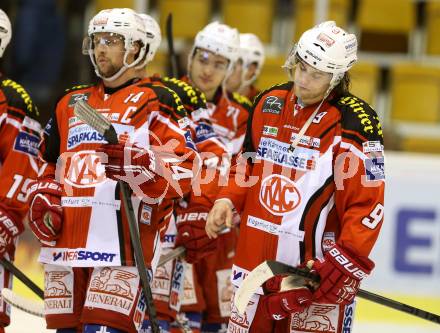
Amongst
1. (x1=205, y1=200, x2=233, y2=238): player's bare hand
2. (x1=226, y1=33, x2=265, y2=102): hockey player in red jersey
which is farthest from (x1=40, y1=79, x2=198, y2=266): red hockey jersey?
(x1=226, y1=33, x2=265, y2=102): hockey player in red jersey

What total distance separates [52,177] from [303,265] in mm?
1082

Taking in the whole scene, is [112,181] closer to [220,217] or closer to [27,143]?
[220,217]

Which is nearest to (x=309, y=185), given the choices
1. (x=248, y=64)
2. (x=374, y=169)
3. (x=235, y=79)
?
(x=374, y=169)

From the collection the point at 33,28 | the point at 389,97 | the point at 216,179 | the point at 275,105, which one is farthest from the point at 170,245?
the point at 389,97

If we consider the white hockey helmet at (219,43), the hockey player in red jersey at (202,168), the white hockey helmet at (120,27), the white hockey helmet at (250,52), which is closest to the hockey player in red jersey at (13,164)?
the white hockey helmet at (120,27)

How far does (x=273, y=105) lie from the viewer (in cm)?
416

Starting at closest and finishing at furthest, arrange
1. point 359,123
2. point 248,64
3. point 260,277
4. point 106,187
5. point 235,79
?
point 260,277
point 359,123
point 106,187
point 235,79
point 248,64

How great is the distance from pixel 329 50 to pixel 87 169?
1.01 meters

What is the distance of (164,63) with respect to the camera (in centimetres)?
879

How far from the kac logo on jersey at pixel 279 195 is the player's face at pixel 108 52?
787 millimetres

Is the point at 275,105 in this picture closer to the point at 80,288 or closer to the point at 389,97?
the point at 80,288

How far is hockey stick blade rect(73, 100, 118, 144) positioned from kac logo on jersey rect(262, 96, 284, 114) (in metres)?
0.55

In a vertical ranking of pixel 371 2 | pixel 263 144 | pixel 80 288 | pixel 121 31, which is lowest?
pixel 80 288

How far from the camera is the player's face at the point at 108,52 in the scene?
443cm
